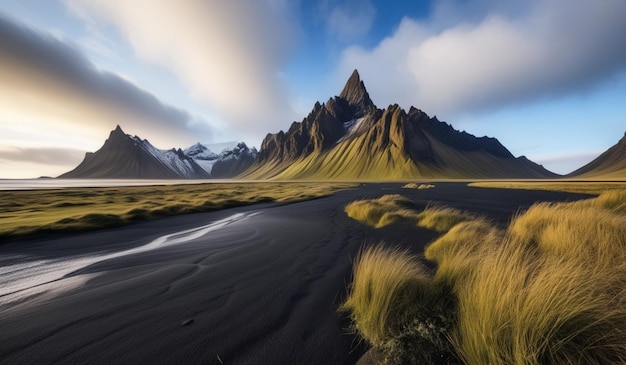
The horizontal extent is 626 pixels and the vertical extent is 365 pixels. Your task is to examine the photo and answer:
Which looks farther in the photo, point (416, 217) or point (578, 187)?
point (578, 187)

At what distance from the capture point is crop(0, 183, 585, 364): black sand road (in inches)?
138

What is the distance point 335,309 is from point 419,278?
5.50 feet

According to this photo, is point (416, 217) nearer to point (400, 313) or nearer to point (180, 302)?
point (400, 313)

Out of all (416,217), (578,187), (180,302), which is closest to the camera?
(180,302)

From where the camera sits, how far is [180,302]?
5086mm

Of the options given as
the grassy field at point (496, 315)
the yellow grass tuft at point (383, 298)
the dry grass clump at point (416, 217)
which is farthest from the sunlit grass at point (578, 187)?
the yellow grass tuft at point (383, 298)

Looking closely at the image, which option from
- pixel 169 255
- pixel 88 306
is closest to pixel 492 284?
pixel 88 306

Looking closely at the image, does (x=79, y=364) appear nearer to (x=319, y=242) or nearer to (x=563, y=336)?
(x=563, y=336)

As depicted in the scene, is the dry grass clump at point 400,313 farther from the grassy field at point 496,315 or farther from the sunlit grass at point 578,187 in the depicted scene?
the sunlit grass at point 578,187

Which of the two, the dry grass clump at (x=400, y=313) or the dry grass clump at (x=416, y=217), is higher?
the dry grass clump at (x=400, y=313)

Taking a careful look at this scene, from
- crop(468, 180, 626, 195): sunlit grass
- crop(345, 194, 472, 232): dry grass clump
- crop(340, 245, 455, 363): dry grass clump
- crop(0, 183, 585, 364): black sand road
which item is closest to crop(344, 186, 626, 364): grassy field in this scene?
crop(340, 245, 455, 363): dry grass clump

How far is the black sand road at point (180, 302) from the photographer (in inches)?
138

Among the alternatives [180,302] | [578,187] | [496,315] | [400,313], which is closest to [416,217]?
[400,313]

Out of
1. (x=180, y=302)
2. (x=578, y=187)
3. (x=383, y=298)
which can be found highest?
(x=383, y=298)
